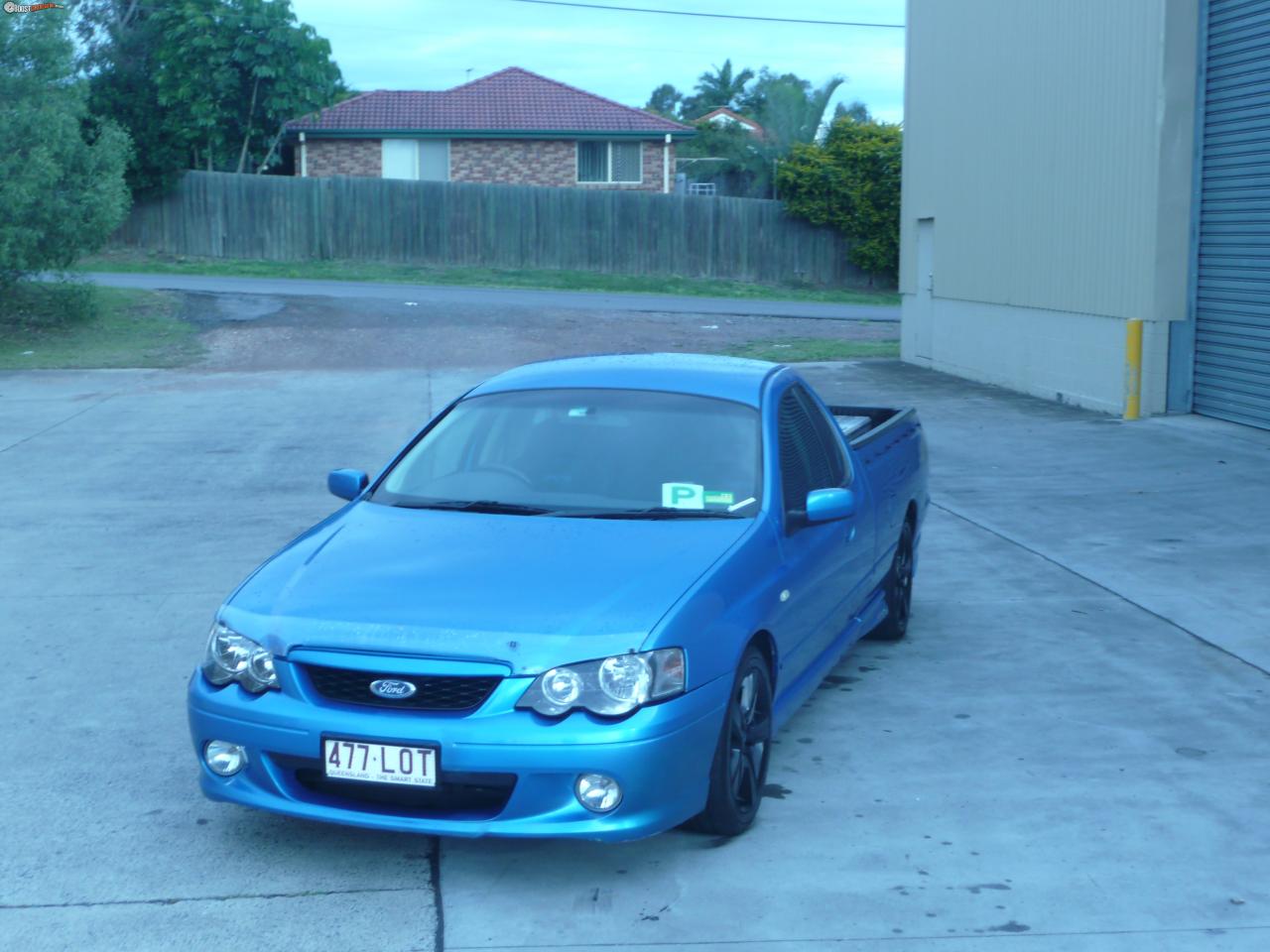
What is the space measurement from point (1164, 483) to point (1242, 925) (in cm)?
833

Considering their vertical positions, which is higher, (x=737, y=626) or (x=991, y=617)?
(x=737, y=626)

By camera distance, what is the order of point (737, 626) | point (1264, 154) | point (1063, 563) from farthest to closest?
point (1264, 154)
point (1063, 563)
point (737, 626)

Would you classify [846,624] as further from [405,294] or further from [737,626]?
[405,294]

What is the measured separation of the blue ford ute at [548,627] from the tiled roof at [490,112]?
40051 mm

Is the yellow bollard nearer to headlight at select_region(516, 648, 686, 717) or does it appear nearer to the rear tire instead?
the rear tire

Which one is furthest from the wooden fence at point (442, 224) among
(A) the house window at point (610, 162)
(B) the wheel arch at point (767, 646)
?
(B) the wheel arch at point (767, 646)

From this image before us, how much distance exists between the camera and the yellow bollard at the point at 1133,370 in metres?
16.3

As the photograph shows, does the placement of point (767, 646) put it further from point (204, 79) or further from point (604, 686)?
point (204, 79)

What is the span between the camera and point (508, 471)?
232 inches

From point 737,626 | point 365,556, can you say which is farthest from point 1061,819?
point 365,556

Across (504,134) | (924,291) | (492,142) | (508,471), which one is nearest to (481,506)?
(508,471)

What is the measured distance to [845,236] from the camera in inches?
1610

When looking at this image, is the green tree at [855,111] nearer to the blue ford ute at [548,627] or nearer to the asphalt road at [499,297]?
the asphalt road at [499,297]

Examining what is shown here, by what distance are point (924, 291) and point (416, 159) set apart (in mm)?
26135
